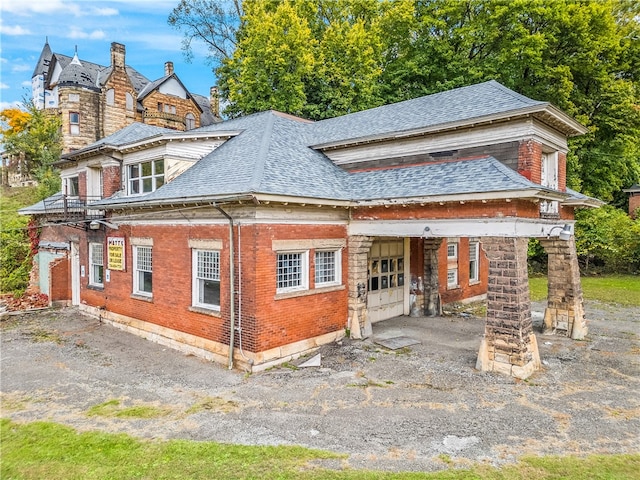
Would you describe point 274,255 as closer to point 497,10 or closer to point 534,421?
point 534,421

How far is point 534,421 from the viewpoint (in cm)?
729

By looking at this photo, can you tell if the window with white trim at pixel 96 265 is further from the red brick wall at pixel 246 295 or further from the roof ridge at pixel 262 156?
the roof ridge at pixel 262 156

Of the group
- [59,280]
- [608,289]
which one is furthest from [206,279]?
[608,289]

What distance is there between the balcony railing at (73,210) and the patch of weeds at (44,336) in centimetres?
413

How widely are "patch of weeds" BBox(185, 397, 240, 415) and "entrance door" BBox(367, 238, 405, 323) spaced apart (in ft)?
23.9

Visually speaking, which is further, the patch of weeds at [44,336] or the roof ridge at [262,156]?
the patch of weeds at [44,336]

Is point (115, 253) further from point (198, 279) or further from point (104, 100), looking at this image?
point (104, 100)

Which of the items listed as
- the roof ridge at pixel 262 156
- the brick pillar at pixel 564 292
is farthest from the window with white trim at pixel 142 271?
the brick pillar at pixel 564 292

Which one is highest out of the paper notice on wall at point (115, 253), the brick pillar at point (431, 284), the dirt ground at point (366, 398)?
the paper notice on wall at point (115, 253)

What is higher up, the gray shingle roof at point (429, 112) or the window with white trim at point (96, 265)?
the gray shingle roof at point (429, 112)

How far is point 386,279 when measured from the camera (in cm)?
1522

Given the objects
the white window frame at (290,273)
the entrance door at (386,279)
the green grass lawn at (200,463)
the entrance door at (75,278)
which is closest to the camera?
the green grass lawn at (200,463)

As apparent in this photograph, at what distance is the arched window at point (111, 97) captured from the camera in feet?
123

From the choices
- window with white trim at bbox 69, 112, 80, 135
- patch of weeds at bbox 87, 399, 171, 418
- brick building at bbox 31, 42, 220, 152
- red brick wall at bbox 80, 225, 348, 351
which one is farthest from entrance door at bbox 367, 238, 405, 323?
window with white trim at bbox 69, 112, 80, 135
